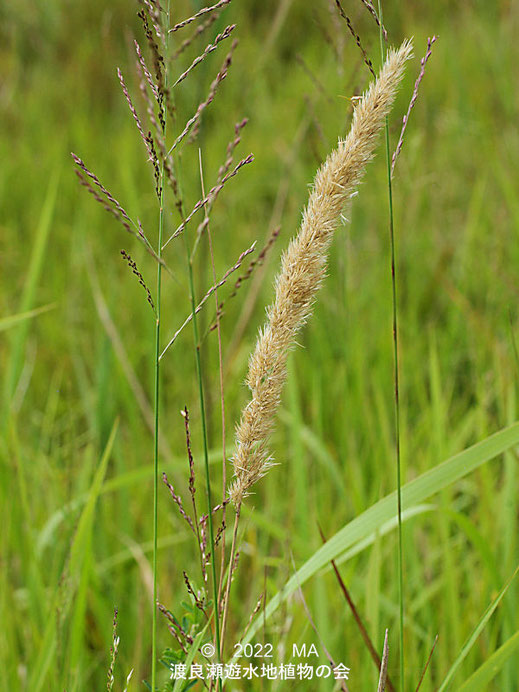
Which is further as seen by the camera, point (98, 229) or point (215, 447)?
point (98, 229)

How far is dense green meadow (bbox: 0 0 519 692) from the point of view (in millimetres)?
992

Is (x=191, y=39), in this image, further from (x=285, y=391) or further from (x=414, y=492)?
(x=285, y=391)

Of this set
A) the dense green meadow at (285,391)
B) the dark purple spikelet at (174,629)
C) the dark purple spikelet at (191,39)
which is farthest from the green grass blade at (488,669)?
the dark purple spikelet at (191,39)

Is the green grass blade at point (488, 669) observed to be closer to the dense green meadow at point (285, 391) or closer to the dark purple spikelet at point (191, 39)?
the dense green meadow at point (285, 391)

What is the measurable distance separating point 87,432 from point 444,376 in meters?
0.89

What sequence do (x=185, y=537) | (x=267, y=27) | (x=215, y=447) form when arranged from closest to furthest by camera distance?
(x=185, y=537)
(x=215, y=447)
(x=267, y=27)

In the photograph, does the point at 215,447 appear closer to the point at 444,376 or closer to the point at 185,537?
the point at 185,537

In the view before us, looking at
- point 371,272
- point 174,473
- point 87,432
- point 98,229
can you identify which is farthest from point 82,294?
point 174,473

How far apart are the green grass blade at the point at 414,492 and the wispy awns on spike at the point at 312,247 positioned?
0.25 m

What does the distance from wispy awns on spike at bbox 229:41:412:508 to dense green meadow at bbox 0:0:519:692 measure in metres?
0.09

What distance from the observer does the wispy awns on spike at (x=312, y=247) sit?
474mm

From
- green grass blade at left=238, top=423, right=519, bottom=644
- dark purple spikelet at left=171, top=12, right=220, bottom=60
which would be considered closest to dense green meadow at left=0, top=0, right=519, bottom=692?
green grass blade at left=238, top=423, right=519, bottom=644

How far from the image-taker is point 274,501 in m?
1.44

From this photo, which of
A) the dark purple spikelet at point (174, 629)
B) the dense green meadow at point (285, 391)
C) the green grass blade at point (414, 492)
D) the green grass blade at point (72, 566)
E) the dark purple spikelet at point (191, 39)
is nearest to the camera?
the dark purple spikelet at point (191, 39)
